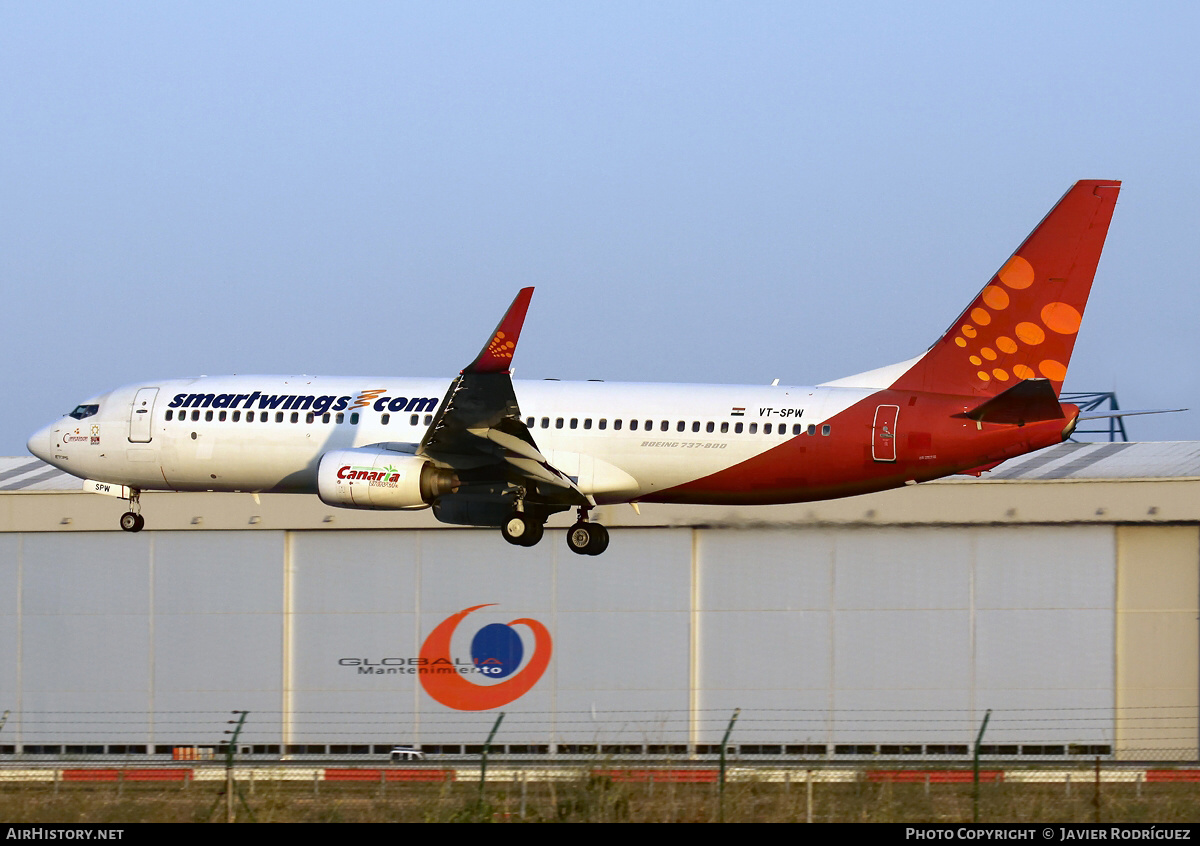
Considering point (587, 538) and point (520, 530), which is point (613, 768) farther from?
point (520, 530)

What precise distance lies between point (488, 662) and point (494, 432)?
63.1 ft

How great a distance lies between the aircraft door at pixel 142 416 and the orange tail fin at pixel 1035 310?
19312 millimetres

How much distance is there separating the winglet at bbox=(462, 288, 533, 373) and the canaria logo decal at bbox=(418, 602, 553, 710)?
20236 millimetres

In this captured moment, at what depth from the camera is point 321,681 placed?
2096 inches

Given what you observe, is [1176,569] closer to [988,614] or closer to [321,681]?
[988,614]

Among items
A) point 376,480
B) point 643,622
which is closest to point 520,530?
point 376,480

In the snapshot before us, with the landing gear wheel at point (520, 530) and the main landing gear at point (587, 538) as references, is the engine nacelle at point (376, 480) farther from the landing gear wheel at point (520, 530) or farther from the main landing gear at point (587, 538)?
the main landing gear at point (587, 538)

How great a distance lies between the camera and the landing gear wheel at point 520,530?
37500 mm

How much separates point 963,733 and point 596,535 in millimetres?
18175

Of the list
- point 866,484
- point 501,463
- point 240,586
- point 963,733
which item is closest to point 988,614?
point 963,733
